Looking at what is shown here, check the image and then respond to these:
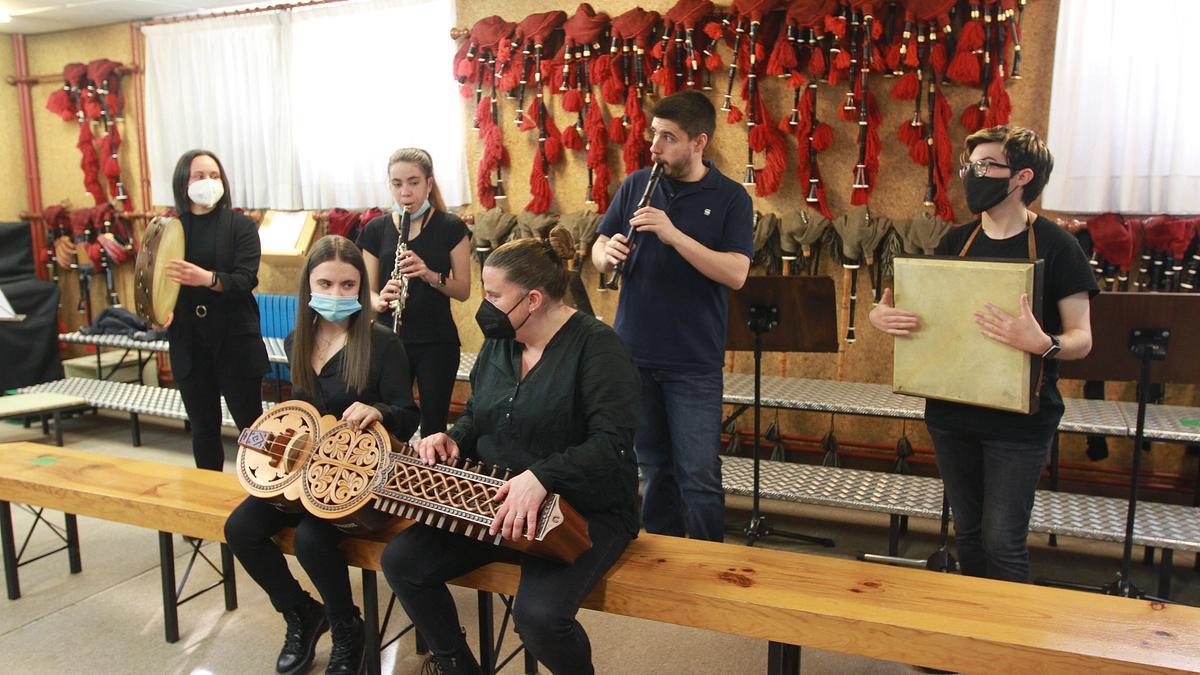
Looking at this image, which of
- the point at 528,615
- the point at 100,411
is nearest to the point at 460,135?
the point at 100,411

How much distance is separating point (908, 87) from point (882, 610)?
9.26 feet

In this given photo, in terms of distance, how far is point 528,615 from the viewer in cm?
185

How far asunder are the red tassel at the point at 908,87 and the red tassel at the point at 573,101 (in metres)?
1.63

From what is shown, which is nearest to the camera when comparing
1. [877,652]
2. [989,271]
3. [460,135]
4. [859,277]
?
[877,652]

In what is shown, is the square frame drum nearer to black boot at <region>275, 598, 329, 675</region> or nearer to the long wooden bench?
the long wooden bench

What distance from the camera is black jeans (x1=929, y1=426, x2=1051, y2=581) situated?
2117 millimetres

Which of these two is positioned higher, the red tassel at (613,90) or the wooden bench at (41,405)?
the red tassel at (613,90)

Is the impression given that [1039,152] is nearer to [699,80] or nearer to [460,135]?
[699,80]

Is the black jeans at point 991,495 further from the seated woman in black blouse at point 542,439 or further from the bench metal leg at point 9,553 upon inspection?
the bench metal leg at point 9,553

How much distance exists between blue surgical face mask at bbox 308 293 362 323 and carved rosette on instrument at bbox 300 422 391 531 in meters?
0.44

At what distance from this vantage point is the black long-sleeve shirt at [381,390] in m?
2.45

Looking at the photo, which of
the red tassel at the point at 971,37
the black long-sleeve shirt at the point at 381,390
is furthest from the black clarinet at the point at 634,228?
the red tassel at the point at 971,37

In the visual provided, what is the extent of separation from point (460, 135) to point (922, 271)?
353cm

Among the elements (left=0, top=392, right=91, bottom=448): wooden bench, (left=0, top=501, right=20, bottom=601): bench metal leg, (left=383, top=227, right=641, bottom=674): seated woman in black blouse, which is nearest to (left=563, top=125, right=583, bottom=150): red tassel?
(left=383, top=227, right=641, bottom=674): seated woman in black blouse
